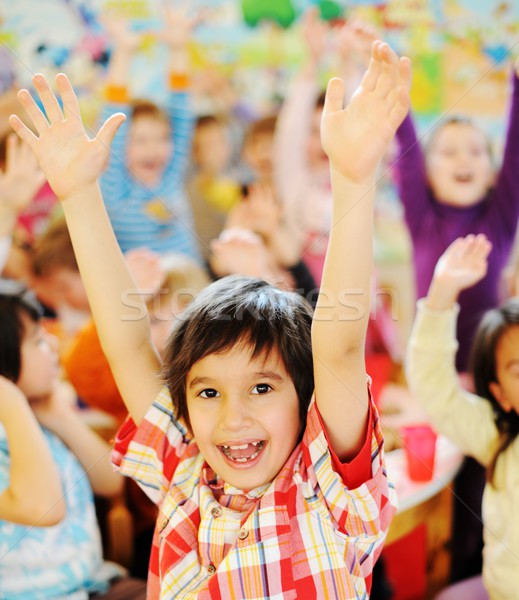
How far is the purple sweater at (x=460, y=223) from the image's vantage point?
1.53 m

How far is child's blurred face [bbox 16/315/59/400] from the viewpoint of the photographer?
1003 millimetres

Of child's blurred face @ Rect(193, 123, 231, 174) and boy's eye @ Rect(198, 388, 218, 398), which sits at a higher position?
child's blurred face @ Rect(193, 123, 231, 174)

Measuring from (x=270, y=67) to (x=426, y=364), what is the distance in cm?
149

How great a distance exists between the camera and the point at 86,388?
122 centimetres

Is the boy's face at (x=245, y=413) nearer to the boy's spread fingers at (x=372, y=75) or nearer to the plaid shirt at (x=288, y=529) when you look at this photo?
the plaid shirt at (x=288, y=529)

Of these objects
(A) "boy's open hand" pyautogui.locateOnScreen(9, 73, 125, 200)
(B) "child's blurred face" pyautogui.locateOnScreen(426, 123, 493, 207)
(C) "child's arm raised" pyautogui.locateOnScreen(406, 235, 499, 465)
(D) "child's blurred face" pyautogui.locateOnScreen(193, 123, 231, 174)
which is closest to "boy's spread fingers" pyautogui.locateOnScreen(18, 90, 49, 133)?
(A) "boy's open hand" pyautogui.locateOnScreen(9, 73, 125, 200)

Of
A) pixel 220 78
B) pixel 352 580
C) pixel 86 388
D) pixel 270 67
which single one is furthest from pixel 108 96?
pixel 352 580

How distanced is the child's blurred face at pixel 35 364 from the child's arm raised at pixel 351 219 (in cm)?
53

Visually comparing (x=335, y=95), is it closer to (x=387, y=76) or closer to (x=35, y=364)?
(x=387, y=76)

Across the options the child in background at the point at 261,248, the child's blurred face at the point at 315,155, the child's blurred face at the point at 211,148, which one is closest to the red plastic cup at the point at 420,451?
the child in background at the point at 261,248

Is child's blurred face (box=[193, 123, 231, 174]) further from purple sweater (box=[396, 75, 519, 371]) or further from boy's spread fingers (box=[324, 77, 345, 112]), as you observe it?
boy's spread fingers (box=[324, 77, 345, 112])

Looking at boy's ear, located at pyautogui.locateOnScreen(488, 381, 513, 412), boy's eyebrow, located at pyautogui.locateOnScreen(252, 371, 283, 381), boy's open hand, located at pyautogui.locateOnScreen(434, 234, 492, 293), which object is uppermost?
boy's open hand, located at pyautogui.locateOnScreen(434, 234, 492, 293)

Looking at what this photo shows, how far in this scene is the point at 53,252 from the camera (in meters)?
1.79

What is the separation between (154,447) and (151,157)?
139 cm
